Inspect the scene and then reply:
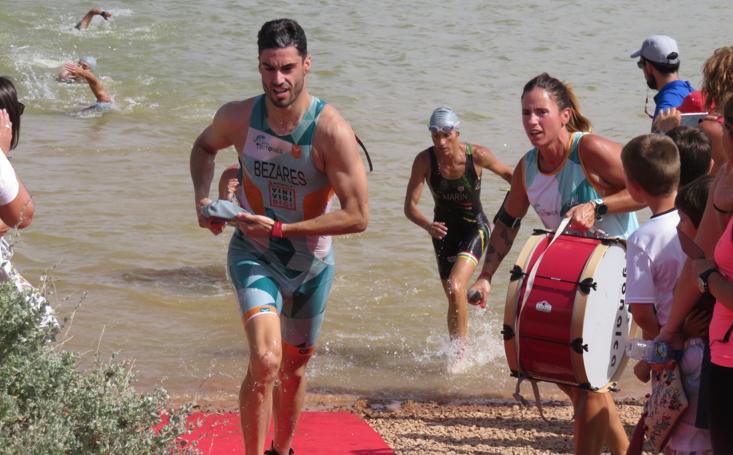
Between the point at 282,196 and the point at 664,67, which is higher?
the point at 664,67

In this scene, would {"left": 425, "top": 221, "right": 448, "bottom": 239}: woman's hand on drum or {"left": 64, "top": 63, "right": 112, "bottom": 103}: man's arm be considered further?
{"left": 64, "top": 63, "right": 112, "bottom": 103}: man's arm

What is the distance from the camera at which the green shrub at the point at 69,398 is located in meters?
3.86

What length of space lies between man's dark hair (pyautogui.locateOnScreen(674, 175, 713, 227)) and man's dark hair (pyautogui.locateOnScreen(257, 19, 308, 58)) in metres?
1.97

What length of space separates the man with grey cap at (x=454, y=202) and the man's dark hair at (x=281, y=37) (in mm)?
2780

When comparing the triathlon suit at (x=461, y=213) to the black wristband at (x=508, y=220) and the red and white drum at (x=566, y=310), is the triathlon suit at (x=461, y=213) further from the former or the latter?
the red and white drum at (x=566, y=310)

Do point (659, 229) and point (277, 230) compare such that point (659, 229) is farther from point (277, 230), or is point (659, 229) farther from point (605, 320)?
point (277, 230)

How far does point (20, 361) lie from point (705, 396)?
2.32 m

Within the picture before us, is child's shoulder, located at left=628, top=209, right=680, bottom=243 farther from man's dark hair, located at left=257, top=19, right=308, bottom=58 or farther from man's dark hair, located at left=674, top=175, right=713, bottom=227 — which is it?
man's dark hair, located at left=257, top=19, right=308, bottom=58

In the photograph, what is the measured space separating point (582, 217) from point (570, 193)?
1.16 feet

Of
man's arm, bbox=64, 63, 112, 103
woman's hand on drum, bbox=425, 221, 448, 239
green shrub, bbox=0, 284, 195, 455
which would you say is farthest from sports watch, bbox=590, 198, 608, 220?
man's arm, bbox=64, 63, 112, 103

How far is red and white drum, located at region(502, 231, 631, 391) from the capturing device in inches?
193

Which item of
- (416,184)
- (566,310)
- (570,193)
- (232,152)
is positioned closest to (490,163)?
(416,184)

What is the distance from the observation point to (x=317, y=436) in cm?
629

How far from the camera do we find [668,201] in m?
4.53
